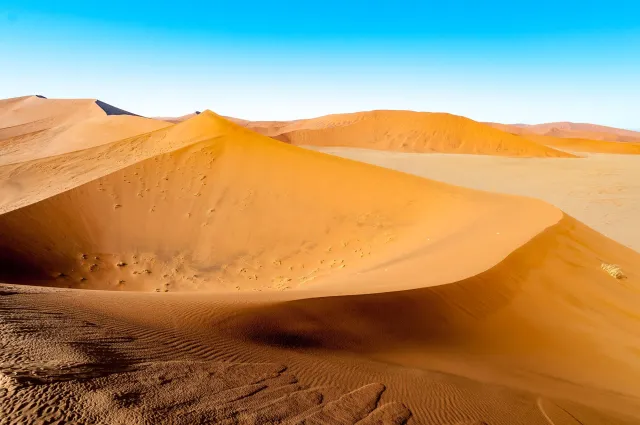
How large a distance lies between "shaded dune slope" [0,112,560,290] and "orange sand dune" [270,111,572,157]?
35.7 meters

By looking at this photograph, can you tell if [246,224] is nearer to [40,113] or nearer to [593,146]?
[40,113]

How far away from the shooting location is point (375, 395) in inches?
138

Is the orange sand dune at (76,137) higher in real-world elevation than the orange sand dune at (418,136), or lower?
lower

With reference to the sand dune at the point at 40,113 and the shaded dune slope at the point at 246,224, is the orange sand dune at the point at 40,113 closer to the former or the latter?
the sand dune at the point at 40,113

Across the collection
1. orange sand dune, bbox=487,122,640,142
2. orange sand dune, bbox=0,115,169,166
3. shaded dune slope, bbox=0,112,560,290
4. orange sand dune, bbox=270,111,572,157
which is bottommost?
shaded dune slope, bbox=0,112,560,290

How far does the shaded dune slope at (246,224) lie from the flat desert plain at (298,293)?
7 cm

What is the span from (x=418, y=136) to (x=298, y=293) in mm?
48737

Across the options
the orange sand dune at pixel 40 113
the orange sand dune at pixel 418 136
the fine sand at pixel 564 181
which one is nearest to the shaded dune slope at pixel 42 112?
the orange sand dune at pixel 40 113

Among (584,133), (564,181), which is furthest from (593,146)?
(564,181)

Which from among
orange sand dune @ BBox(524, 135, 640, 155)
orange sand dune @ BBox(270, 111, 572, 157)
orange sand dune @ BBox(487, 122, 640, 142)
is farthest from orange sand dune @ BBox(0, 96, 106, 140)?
orange sand dune @ BBox(487, 122, 640, 142)

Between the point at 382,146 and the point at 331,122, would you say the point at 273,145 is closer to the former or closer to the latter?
the point at 382,146

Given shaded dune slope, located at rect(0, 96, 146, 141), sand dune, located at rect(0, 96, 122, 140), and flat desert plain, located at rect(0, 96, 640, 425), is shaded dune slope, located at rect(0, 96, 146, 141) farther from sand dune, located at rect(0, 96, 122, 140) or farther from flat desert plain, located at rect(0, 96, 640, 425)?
flat desert plain, located at rect(0, 96, 640, 425)

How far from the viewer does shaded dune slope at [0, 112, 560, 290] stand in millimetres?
10234

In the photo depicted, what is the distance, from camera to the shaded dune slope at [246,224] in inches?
403
